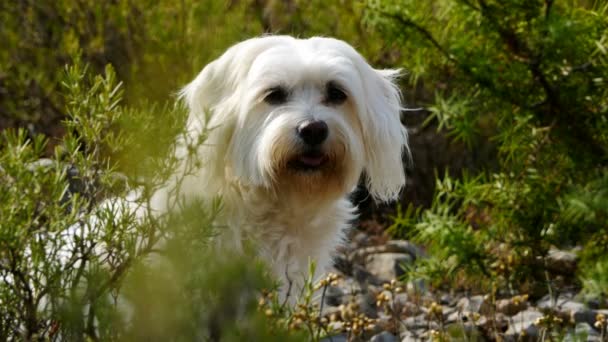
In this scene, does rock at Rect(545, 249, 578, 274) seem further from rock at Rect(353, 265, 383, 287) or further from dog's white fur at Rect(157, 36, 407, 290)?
dog's white fur at Rect(157, 36, 407, 290)

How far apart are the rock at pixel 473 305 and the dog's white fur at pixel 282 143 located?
3.23 ft

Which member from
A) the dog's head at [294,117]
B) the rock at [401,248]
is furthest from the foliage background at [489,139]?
the rock at [401,248]

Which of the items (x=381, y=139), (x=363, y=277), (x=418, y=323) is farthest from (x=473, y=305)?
(x=381, y=139)

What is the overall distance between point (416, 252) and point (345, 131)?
2.61 meters

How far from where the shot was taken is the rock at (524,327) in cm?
427

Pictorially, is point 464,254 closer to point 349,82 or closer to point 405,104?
point 349,82

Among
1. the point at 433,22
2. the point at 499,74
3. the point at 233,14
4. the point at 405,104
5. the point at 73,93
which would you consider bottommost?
the point at 73,93

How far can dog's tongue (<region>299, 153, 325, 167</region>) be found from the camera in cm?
372

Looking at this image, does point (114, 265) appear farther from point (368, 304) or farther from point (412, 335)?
point (368, 304)

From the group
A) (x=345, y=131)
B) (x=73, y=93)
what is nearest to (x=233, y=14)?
(x=345, y=131)

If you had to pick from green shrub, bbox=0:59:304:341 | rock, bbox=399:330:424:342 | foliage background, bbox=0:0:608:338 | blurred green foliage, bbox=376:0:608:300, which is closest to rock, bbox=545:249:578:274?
foliage background, bbox=0:0:608:338

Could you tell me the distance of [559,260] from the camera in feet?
16.7

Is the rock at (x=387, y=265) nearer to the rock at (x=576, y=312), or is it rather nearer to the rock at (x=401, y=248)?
the rock at (x=401, y=248)

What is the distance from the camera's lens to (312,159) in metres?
3.73
